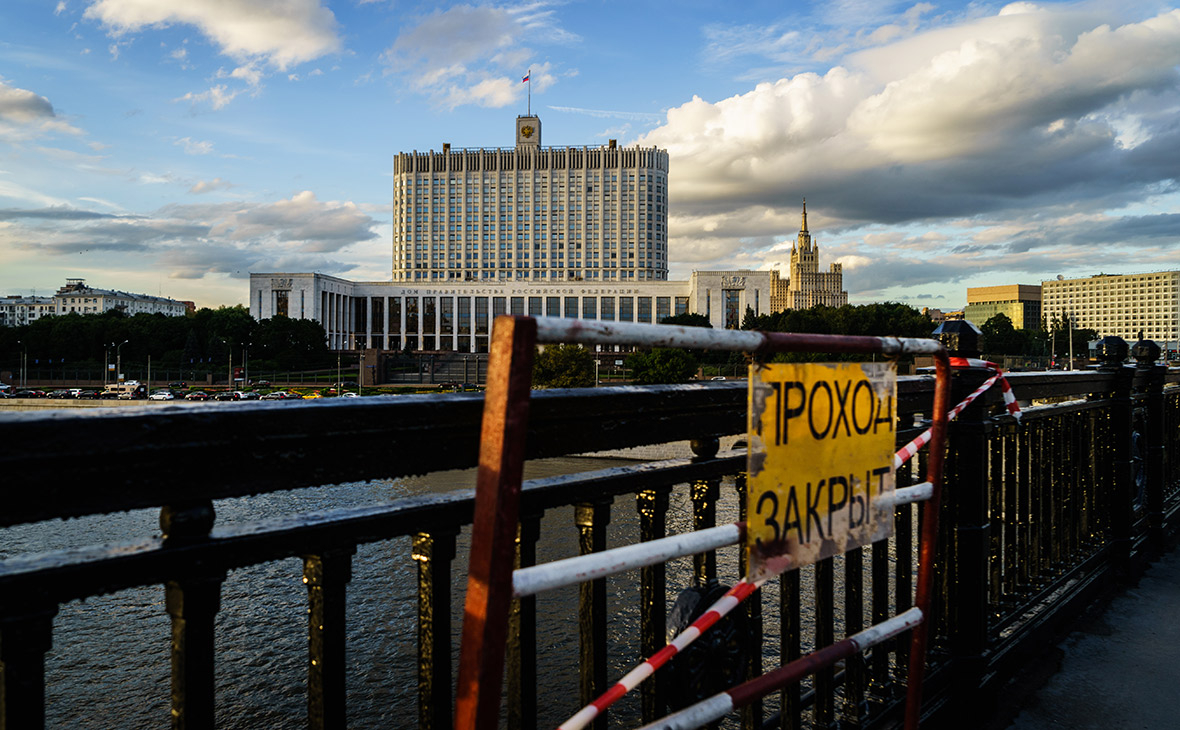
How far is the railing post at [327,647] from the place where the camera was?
137cm

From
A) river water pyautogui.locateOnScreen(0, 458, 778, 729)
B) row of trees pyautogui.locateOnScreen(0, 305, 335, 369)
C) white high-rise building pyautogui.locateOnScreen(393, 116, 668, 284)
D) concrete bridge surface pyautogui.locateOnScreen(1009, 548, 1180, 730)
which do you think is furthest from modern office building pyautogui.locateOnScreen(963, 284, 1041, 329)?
concrete bridge surface pyautogui.locateOnScreen(1009, 548, 1180, 730)

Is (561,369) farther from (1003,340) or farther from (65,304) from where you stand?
(65,304)

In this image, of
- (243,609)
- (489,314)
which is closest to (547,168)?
(489,314)

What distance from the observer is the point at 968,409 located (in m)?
3.26

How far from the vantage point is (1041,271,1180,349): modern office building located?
146 meters

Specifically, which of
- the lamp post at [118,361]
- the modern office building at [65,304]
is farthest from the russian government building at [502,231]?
the modern office building at [65,304]

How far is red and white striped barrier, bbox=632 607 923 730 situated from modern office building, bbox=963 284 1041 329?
176 metres

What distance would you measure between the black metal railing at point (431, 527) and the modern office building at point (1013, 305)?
175m

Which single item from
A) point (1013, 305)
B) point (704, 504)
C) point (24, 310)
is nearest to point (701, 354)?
point (704, 504)

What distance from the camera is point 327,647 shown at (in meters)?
1.40

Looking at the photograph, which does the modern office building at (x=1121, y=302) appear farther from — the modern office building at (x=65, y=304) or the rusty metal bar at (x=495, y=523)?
the modern office building at (x=65, y=304)

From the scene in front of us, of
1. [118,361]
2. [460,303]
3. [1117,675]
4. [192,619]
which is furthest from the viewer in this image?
[460,303]

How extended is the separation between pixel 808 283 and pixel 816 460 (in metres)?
160

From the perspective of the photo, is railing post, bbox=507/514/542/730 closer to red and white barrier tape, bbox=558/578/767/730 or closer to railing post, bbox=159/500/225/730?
red and white barrier tape, bbox=558/578/767/730
